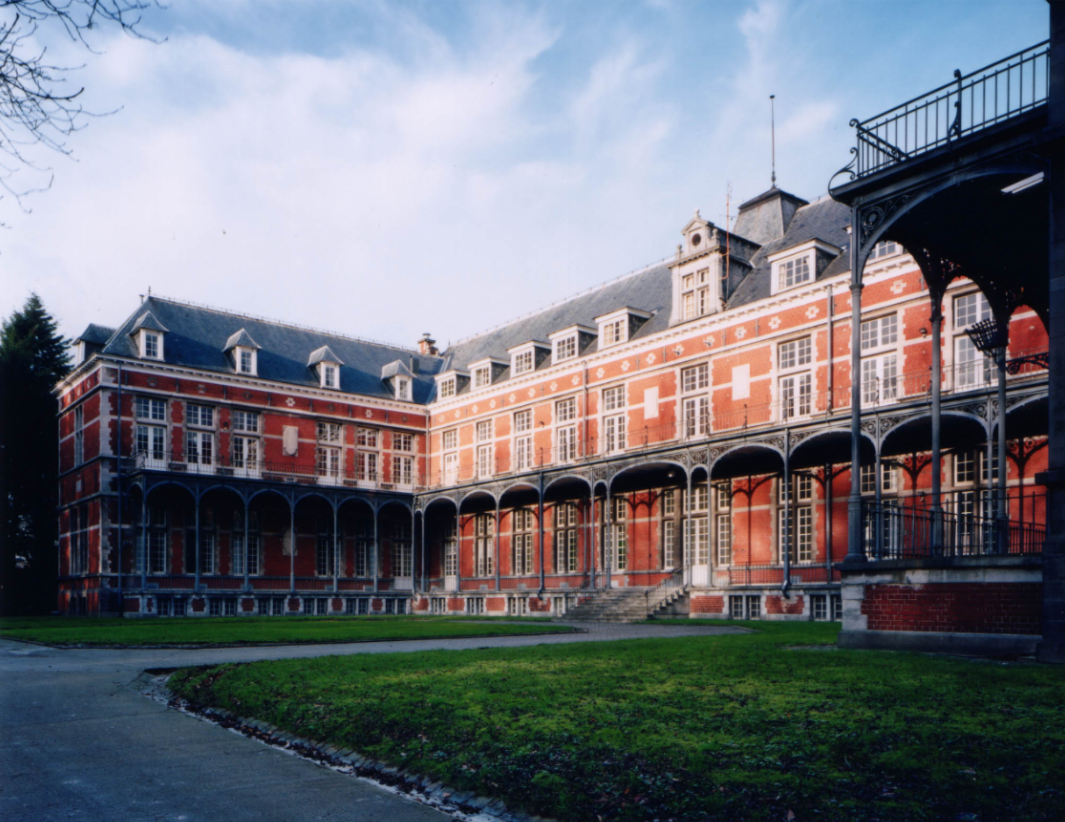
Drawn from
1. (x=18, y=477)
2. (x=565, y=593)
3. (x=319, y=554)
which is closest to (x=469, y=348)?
(x=319, y=554)

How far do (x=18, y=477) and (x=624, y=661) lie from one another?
3441cm

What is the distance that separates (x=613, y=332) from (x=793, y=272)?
705 centimetres

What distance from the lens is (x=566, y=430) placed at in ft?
101

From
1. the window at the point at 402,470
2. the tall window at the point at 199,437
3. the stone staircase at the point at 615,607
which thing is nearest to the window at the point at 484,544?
Result: the window at the point at 402,470

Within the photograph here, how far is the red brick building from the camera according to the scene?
69.0ft

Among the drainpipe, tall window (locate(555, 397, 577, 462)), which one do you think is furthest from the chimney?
the drainpipe

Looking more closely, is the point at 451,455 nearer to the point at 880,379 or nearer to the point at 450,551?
the point at 450,551

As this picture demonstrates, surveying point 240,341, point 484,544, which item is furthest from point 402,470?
point 240,341

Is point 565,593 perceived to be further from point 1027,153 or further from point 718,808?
point 718,808

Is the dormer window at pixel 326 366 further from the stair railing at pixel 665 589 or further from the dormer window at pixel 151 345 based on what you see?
the stair railing at pixel 665 589

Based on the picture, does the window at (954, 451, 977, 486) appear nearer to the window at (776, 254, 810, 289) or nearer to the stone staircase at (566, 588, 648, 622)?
the window at (776, 254, 810, 289)

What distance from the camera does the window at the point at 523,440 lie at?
3222cm

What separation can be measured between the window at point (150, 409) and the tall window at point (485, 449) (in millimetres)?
11107

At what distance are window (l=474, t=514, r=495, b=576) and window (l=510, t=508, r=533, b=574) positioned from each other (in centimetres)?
137
